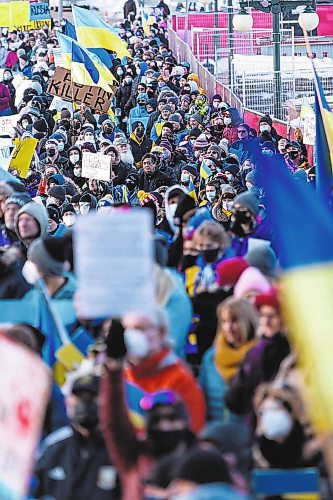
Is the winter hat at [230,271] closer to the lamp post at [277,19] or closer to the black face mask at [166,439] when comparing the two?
the black face mask at [166,439]

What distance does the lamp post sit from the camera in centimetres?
1939

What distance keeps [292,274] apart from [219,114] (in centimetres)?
1578

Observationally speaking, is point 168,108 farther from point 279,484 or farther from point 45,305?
point 279,484

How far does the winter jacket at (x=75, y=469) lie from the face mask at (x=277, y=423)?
537mm

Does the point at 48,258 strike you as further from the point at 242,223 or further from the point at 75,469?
the point at 75,469

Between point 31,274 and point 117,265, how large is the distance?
2.32m

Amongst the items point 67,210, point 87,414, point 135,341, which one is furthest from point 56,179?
point 87,414

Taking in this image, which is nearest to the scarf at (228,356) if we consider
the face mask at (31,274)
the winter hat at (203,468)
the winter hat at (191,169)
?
the winter hat at (203,468)

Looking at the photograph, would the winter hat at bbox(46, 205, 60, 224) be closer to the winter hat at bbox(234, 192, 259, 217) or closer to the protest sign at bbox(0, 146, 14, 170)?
the winter hat at bbox(234, 192, 259, 217)

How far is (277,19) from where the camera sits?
20141 millimetres

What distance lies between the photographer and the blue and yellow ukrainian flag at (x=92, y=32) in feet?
67.9

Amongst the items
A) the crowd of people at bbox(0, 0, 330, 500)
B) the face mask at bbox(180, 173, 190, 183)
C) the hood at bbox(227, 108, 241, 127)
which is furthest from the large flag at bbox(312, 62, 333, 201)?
the hood at bbox(227, 108, 241, 127)

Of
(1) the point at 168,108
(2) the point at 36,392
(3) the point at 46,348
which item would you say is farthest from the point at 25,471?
(1) the point at 168,108

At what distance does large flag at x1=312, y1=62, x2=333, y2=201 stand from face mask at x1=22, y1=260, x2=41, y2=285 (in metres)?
2.17
